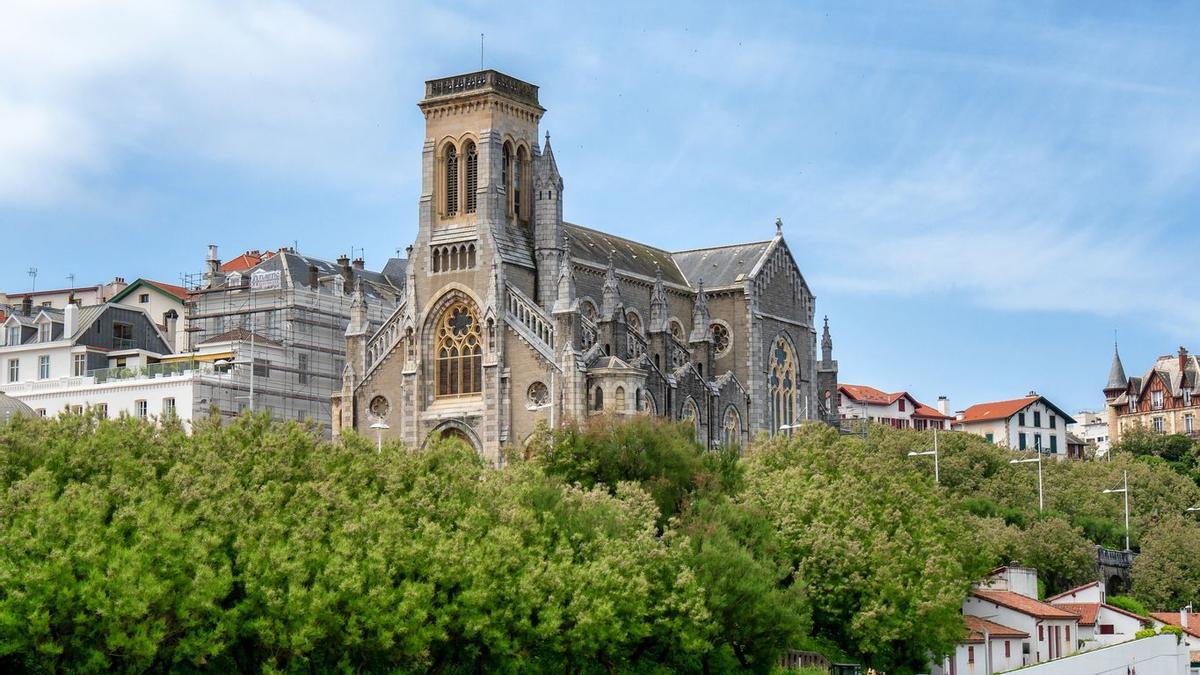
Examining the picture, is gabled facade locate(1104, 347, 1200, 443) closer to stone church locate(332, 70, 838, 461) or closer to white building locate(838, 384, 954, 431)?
white building locate(838, 384, 954, 431)

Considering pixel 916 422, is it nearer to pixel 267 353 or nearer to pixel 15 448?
pixel 267 353

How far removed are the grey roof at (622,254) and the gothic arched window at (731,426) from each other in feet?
30.6

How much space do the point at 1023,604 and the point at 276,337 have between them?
163 ft

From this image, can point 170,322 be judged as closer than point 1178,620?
No

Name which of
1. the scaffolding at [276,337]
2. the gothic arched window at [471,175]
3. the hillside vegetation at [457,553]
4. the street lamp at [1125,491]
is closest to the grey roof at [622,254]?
the gothic arched window at [471,175]

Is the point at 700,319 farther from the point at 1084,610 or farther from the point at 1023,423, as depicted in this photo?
the point at 1023,423

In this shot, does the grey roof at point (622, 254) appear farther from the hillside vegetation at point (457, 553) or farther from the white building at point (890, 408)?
the white building at point (890, 408)

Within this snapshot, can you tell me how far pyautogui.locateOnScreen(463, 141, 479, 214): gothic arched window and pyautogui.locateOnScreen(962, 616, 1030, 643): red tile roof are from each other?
33850mm

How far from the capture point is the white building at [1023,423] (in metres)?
178

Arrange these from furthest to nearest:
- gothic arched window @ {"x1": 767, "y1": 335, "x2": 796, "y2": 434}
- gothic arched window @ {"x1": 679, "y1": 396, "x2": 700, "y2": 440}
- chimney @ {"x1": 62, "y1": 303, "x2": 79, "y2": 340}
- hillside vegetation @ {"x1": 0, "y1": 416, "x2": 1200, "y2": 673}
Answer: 1. gothic arched window @ {"x1": 767, "y1": 335, "x2": 796, "y2": 434}
2. chimney @ {"x1": 62, "y1": 303, "x2": 79, "y2": 340}
3. gothic arched window @ {"x1": 679, "y1": 396, "x2": 700, "y2": 440}
4. hillside vegetation @ {"x1": 0, "y1": 416, "x2": 1200, "y2": 673}

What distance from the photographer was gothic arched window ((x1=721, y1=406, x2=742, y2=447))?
350 feet

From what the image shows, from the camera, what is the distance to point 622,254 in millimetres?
110875

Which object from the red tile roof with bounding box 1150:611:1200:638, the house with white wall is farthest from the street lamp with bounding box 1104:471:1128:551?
the house with white wall

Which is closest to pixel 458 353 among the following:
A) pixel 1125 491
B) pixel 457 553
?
pixel 457 553
